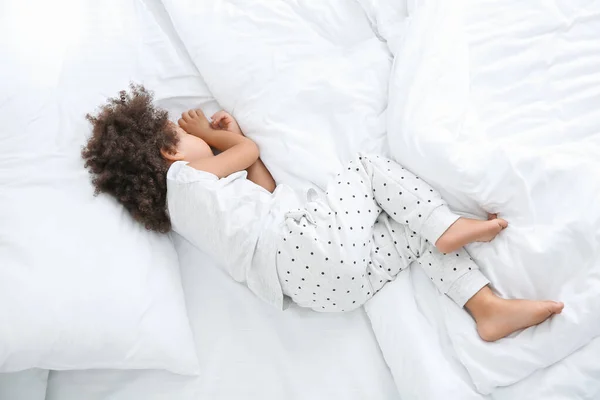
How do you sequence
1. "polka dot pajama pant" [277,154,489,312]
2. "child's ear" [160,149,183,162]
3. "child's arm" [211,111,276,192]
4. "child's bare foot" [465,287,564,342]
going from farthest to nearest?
"child's arm" [211,111,276,192], "child's ear" [160,149,183,162], "polka dot pajama pant" [277,154,489,312], "child's bare foot" [465,287,564,342]

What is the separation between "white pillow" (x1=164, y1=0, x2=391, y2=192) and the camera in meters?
1.19

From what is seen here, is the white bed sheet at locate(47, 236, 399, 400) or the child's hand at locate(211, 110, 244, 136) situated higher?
the child's hand at locate(211, 110, 244, 136)

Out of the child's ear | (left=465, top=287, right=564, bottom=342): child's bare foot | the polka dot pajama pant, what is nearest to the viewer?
(left=465, top=287, right=564, bottom=342): child's bare foot

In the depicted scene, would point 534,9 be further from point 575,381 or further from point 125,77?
point 125,77

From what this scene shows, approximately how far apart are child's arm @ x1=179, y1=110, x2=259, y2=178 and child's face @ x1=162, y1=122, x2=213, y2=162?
0.02m

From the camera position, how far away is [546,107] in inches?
41.5

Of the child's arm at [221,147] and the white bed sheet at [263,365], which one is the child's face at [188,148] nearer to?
the child's arm at [221,147]

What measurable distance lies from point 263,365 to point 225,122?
54 centimetres

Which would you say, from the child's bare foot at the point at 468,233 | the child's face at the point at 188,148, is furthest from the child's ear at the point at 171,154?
the child's bare foot at the point at 468,233

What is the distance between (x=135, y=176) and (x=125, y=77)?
270mm

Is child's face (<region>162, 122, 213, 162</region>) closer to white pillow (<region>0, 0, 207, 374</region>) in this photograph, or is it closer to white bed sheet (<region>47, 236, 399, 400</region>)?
white pillow (<region>0, 0, 207, 374</region>)

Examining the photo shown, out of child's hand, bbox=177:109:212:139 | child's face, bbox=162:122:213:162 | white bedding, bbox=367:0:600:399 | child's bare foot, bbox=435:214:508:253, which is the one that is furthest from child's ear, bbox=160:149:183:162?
child's bare foot, bbox=435:214:508:253

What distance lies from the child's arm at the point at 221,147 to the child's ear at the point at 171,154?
3 centimetres

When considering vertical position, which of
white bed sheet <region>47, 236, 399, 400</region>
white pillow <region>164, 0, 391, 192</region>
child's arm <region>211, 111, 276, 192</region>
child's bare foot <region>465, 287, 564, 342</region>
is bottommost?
white bed sheet <region>47, 236, 399, 400</region>
